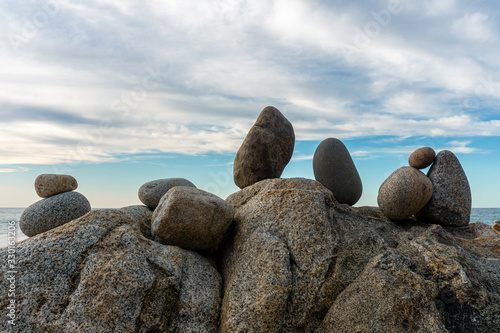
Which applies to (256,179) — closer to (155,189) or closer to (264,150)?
(264,150)

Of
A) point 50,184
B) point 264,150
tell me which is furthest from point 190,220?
point 50,184

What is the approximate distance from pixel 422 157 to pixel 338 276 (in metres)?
3.71

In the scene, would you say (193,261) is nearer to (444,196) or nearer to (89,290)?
(89,290)

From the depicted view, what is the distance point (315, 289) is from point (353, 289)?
1.47 feet

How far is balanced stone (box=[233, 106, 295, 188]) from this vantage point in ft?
25.2

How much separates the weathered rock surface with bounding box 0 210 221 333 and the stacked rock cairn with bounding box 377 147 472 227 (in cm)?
367

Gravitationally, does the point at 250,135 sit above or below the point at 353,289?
above

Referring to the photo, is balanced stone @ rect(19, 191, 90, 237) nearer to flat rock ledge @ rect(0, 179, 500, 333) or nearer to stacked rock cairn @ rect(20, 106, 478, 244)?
stacked rock cairn @ rect(20, 106, 478, 244)

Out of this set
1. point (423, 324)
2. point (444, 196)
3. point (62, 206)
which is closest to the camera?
point (423, 324)

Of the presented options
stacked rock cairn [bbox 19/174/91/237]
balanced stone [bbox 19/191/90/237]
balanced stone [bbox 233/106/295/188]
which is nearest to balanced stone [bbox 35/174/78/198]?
stacked rock cairn [bbox 19/174/91/237]

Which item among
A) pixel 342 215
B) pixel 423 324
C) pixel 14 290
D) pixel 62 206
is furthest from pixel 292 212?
pixel 62 206

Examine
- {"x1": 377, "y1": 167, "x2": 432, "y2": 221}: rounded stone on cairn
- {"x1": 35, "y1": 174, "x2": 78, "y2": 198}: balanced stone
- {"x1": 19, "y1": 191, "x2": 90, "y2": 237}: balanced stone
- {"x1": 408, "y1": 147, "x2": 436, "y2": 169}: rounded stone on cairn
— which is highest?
{"x1": 408, "y1": 147, "x2": 436, "y2": 169}: rounded stone on cairn

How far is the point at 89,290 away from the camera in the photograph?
3695mm

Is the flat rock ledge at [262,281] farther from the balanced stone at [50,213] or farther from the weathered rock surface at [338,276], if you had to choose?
the balanced stone at [50,213]
